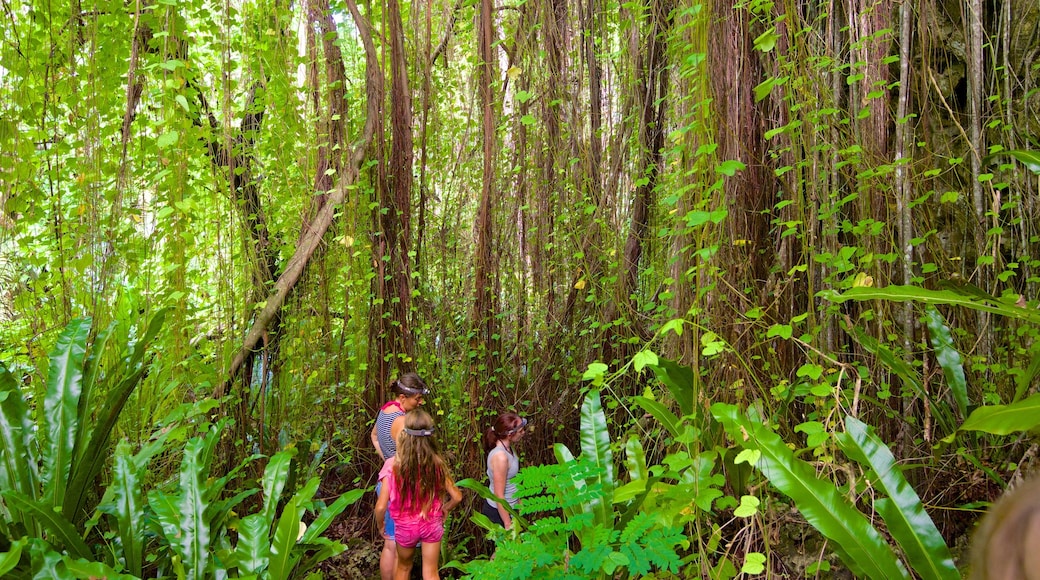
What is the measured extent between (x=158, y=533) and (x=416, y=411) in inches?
40.2

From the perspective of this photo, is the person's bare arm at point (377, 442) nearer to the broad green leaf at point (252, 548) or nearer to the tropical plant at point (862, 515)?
the broad green leaf at point (252, 548)

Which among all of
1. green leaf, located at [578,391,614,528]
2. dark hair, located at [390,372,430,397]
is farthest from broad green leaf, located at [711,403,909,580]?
dark hair, located at [390,372,430,397]

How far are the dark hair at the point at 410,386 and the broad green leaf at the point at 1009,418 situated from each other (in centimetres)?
232

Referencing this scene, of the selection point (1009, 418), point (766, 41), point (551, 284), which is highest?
point (766, 41)

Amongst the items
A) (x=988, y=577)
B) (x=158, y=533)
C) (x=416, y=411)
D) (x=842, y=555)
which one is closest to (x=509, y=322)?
(x=416, y=411)

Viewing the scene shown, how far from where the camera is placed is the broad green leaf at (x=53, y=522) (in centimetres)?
221

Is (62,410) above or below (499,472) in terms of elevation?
above

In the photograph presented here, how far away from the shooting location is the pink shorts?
115 inches

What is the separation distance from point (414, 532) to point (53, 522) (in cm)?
126

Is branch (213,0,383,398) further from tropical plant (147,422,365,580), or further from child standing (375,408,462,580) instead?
child standing (375,408,462,580)

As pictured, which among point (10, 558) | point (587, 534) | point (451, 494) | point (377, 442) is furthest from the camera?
point (377, 442)

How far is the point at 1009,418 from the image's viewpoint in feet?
4.30

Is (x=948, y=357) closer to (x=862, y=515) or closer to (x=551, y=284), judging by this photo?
(x=862, y=515)

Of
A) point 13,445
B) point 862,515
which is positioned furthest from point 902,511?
point 13,445
